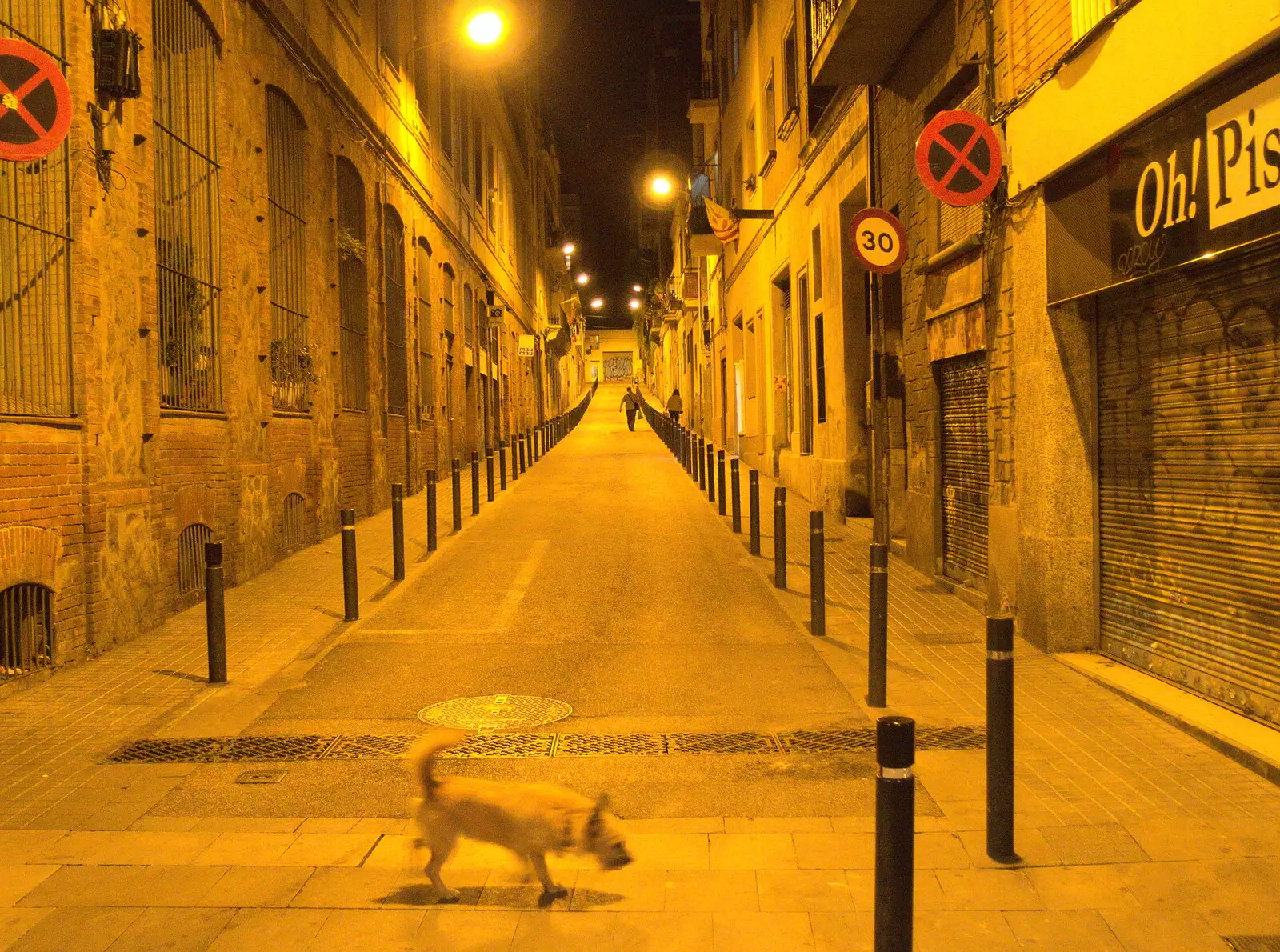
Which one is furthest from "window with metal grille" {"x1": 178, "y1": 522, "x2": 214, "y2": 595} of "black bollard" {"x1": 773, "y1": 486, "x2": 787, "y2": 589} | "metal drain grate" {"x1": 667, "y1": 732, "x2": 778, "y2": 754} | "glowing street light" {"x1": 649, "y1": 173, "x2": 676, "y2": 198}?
"glowing street light" {"x1": 649, "y1": 173, "x2": 676, "y2": 198}

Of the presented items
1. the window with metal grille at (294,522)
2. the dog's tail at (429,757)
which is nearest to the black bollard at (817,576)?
the dog's tail at (429,757)

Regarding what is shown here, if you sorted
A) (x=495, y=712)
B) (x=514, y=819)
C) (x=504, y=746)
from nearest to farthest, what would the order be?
(x=514, y=819)
(x=504, y=746)
(x=495, y=712)

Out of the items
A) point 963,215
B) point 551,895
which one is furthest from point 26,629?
point 963,215

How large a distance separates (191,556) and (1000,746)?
846 cm

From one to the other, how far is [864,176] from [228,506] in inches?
350

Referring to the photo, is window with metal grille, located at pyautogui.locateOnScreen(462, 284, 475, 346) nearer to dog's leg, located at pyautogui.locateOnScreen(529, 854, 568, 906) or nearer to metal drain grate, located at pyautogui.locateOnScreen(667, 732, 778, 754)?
metal drain grate, located at pyautogui.locateOnScreen(667, 732, 778, 754)

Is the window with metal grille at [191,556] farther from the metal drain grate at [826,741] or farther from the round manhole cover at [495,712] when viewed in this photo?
the metal drain grate at [826,741]

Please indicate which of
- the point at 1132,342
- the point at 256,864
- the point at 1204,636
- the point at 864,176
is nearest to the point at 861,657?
the point at 1204,636

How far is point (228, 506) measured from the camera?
1113 centimetres

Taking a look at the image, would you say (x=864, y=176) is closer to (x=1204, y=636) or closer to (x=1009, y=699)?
(x=1204, y=636)

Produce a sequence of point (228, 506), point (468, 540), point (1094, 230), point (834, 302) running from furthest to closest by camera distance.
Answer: point (834, 302) → point (468, 540) → point (228, 506) → point (1094, 230)

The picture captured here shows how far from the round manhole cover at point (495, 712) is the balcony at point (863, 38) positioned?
7917 mm

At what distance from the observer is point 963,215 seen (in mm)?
10227

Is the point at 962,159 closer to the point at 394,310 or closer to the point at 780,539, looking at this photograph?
the point at 780,539
